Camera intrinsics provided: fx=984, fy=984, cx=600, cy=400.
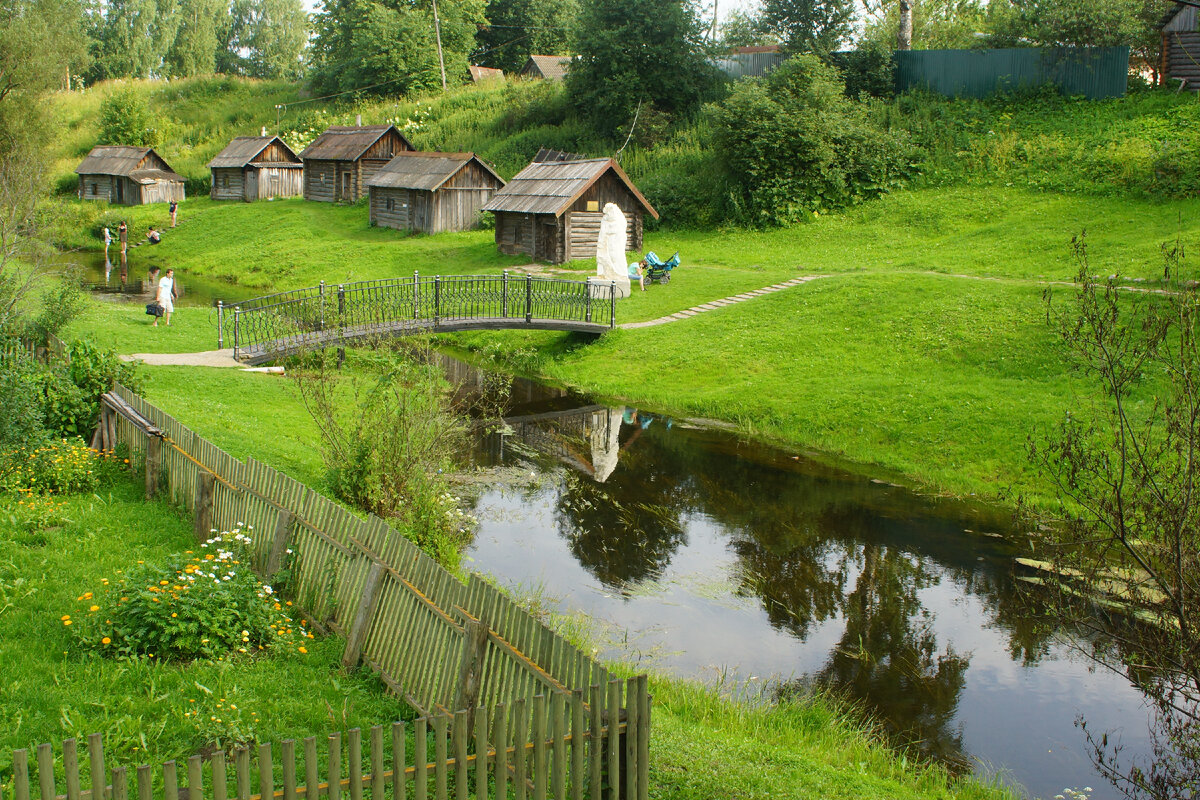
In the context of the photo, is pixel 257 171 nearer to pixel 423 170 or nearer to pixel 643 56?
pixel 423 170

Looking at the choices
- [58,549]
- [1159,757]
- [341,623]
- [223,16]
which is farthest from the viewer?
[223,16]

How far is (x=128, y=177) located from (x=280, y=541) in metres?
52.6

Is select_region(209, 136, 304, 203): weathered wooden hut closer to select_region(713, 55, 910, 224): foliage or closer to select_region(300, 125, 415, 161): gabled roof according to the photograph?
select_region(300, 125, 415, 161): gabled roof

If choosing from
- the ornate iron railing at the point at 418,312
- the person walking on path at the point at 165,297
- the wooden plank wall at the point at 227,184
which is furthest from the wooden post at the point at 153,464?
the wooden plank wall at the point at 227,184

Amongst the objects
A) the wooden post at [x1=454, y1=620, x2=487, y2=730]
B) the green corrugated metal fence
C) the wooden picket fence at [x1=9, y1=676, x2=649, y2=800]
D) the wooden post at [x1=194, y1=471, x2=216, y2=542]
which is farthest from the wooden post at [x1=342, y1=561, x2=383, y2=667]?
the green corrugated metal fence

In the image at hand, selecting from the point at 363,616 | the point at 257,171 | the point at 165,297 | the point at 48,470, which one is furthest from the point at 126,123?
the point at 363,616

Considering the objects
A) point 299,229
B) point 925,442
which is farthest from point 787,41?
point 925,442

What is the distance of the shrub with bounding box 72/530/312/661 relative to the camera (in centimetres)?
808

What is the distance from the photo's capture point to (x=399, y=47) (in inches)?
2554

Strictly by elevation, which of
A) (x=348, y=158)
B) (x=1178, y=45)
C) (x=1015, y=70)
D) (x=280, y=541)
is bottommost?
(x=280, y=541)

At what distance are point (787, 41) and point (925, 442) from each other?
3230 cm

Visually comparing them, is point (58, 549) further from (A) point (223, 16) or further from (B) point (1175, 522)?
(A) point (223, 16)

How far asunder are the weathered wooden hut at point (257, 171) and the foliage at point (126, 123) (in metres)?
13.8

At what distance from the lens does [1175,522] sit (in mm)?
6441
